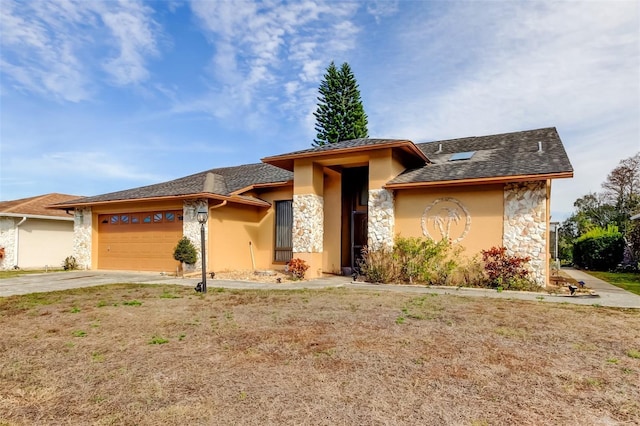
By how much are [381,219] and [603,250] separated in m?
13.8

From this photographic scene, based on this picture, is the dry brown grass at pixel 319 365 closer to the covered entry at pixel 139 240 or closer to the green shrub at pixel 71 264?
the covered entry at pixel 139 240

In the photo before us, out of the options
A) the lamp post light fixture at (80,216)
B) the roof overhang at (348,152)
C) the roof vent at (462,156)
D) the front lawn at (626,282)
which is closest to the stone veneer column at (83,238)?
the lamp post light fixture at (80,216)

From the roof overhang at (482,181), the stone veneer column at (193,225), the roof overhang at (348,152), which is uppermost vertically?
the roof overhang at (348,152)

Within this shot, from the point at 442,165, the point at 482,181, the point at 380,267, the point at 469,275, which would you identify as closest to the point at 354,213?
the point at 380,267

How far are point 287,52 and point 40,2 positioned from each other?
7515 mm

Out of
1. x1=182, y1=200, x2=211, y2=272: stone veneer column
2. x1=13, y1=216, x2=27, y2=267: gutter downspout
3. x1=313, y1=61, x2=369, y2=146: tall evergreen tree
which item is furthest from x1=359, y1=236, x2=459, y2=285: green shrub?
x1=313, y1=61, x2=369, y2=146: tall evergreen tree

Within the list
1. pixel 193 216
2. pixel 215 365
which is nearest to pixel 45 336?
pixel 215 365

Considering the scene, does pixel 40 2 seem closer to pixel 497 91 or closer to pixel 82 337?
pixel 82 337

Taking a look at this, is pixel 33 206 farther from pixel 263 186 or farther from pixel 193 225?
pixel 263 186

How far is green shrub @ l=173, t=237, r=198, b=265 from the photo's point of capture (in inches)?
485

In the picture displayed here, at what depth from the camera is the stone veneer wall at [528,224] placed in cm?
947

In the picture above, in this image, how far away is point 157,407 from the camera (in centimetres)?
288

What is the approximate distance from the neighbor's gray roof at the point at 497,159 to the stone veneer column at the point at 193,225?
6528 mm

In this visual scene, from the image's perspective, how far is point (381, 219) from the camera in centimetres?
1138
